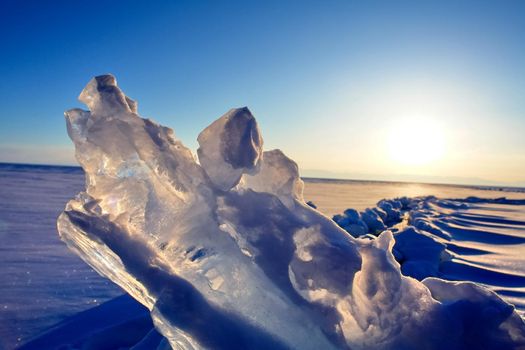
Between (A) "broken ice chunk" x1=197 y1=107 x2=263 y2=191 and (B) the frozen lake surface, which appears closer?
(A) "broken ice chunk" x1=197 y1=107 x2=263 y2=191

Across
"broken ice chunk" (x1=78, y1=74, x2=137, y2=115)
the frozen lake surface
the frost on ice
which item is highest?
"broken ice chunk" (x1=78, y1=74, x2=137, y2=115)

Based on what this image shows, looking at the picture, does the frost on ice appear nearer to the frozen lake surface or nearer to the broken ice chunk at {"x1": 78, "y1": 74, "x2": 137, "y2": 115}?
the broken ice chunk at {"x1": 78, "y1": 74, "x2": 137, "y2": 115}

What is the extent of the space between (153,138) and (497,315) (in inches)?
50.9

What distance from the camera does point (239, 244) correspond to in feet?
3.96

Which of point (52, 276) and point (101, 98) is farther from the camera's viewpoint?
point (52, 276)

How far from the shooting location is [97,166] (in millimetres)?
1267

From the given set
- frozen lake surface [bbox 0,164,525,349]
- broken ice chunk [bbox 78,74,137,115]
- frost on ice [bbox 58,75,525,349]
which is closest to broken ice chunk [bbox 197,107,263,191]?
frost on ice [bbox 58,75,525,349]

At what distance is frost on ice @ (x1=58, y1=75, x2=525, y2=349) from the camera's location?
119 centimetres

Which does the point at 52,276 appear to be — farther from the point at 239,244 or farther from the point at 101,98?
the point at 239,244

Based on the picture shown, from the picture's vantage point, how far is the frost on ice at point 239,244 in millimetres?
1193

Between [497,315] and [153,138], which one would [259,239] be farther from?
[497,315]

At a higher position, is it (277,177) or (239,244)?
(277,177)

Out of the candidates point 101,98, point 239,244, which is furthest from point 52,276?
point 239,244

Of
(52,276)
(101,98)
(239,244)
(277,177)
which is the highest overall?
(101,98)
